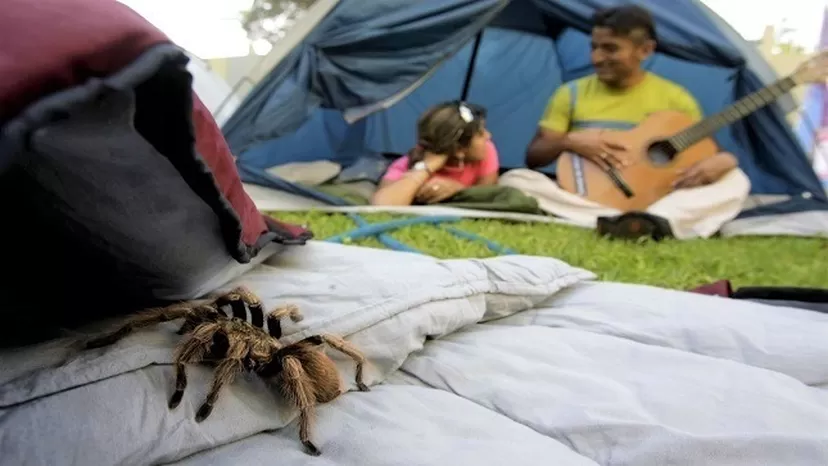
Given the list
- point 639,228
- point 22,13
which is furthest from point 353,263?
point 639,228

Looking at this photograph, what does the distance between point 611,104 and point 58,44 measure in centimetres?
243

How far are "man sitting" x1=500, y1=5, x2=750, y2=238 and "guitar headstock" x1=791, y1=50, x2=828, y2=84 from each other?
1.06 ft

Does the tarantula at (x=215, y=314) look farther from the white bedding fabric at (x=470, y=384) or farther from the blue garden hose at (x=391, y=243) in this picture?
the blue garden hose at (x=391, y=243)

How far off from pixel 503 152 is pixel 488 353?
2456 mm

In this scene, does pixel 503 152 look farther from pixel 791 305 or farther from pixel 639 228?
pixel 791 305

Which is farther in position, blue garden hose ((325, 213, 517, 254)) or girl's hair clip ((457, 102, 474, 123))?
girl's hair clip ((457, 102, 474, 123))

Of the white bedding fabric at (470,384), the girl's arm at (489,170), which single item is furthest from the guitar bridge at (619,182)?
the white bedding fabric at (470,384)

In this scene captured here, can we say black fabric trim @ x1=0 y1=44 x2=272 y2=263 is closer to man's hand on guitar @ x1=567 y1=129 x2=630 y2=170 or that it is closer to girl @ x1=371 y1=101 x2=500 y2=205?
girl @ x1=371 y1=101 x2=500 y2=205

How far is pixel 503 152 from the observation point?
317cm

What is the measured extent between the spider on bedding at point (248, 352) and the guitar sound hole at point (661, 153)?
2.09m

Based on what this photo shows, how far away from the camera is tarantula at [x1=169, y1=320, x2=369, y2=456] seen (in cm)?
57

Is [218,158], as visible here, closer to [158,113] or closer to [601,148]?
[158,113]

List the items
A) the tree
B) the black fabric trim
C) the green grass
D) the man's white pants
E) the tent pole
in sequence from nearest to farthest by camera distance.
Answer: the black fabric trim
the green grass
the man's white pants
the tree
the tent pole

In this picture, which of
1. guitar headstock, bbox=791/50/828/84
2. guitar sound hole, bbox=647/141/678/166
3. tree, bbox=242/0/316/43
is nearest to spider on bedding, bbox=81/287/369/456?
guitar sound hole, bbox=647/141/678/166
